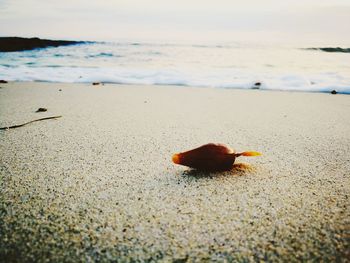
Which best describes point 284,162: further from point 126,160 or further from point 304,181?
point 126,160

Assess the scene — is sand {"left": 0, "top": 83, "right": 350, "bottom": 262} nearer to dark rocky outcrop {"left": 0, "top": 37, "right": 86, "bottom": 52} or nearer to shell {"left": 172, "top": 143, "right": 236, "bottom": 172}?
shell {"left": 172, "top": 143, "right": 236, "bottom": 172}

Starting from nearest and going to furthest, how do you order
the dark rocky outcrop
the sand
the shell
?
the sand → the shell → the dark rocky outcrop

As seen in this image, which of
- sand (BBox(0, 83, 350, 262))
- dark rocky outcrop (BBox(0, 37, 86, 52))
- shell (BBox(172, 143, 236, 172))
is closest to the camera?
sand (BBox(0, 83, 350, 262))

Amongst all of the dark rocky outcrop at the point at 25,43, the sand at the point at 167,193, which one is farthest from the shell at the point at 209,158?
the dark rocky outcrop at the point at 25,43

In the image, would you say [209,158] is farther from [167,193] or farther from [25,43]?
[25,43]

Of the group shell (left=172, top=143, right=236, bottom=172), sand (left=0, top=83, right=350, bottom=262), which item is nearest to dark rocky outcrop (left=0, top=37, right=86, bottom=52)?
sand (left=0, top=83, right=350, bottom=262)

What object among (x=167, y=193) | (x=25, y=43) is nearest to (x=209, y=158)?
(x=167, y=193)

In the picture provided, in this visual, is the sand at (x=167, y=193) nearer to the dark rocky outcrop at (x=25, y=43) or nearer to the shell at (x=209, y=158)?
the shell at (x=209, y=158)
